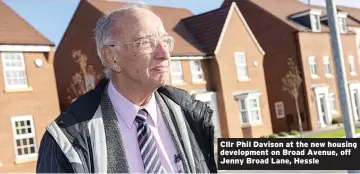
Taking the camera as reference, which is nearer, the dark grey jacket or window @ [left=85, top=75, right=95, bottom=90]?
the dark grey jacket

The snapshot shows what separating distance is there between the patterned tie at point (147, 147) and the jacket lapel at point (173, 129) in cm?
13

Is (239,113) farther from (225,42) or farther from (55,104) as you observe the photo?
(55,104)

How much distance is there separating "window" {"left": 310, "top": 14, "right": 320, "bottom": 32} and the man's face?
1176 inches

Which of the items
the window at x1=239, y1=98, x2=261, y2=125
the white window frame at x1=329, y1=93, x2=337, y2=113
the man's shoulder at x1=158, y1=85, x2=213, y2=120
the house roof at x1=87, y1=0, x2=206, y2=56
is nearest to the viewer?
the man's shoulder at x1=158, y1=85, x2=213, y2=120

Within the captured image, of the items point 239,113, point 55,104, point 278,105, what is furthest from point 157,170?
point 278,105

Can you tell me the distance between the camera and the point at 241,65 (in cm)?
2711

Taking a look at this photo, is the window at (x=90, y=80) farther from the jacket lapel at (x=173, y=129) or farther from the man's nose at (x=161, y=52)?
the man's nose at (x=161, y=52)

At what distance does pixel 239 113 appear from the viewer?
26.0 m

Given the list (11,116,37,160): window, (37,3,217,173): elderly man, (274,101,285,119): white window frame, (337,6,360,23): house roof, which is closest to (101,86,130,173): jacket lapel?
(37,3,217,173): elderly man

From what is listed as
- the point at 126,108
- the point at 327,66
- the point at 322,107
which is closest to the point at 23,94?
the point at 126,108

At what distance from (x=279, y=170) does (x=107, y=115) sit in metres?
1.92

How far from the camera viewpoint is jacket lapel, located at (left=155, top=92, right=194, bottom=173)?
2.64 meters

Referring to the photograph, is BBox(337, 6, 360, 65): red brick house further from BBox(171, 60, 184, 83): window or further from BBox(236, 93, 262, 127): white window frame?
BBox(171, 60, 184, 83): window
